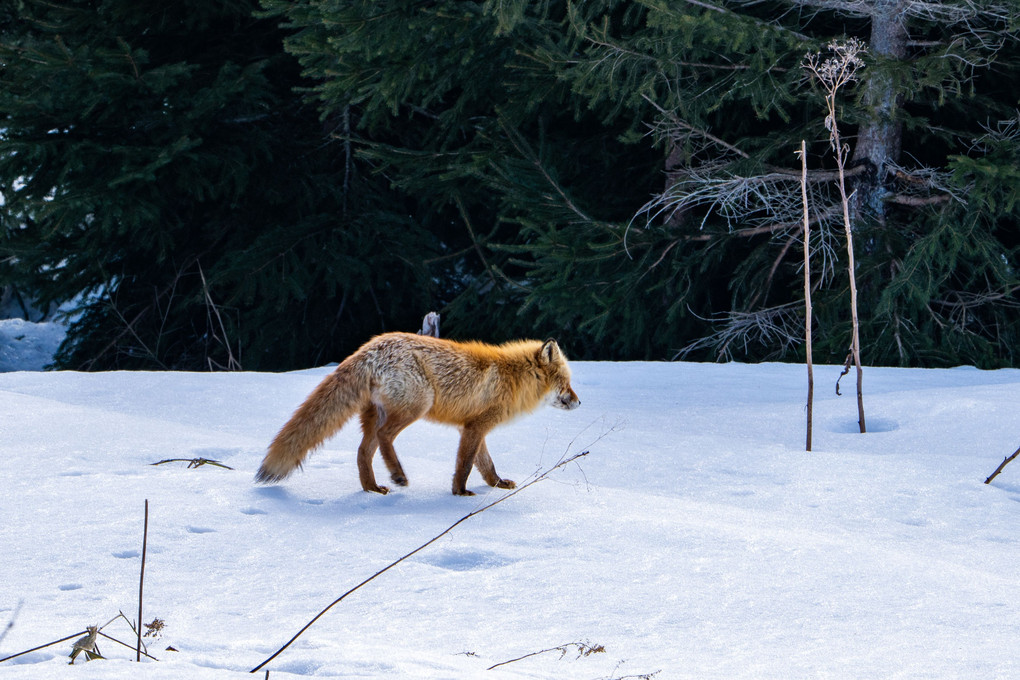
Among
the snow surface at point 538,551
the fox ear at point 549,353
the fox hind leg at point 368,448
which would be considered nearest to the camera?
the snow surface at point 538,551

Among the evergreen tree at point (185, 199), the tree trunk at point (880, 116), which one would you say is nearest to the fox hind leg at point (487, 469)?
the tree trunk at point (880, 116)

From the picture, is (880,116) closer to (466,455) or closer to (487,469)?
(487,469)

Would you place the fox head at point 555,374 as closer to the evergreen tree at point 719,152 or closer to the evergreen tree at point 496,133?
the evergreen tree at point 719,152

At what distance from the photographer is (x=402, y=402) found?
4352 millimetres

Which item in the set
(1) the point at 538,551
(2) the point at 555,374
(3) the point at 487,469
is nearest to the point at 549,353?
(2) the point at 555,374

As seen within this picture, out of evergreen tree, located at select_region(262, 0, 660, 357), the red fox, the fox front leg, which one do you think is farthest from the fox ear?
evergreen tree, located at select_region(262, 0, 660, 357)

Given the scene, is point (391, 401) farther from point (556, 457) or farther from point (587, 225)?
point (587, 225)

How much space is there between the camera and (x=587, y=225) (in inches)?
409

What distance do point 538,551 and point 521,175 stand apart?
7536 mm

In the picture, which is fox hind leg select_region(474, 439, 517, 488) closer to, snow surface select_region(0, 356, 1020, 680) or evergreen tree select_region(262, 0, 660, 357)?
snow surface select_region(0, 356, 1020, 680)

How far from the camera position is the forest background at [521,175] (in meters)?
9.27

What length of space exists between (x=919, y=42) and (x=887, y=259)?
2.15 metres

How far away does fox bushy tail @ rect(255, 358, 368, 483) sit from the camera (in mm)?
4117

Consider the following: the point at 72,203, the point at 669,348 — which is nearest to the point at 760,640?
the point at 669,348
